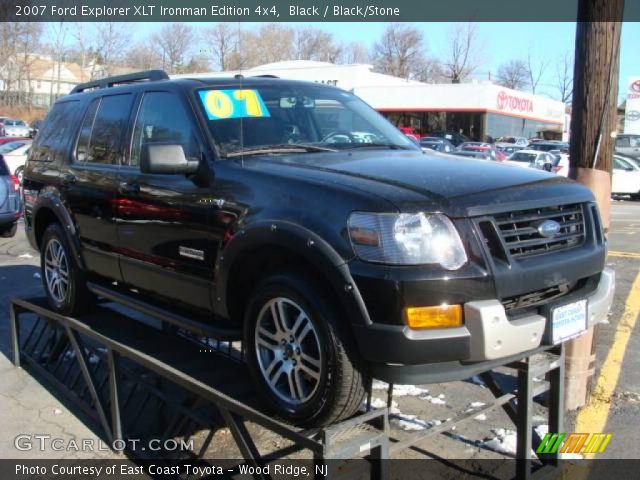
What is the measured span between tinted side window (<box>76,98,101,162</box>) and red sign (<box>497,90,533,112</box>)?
45.6m

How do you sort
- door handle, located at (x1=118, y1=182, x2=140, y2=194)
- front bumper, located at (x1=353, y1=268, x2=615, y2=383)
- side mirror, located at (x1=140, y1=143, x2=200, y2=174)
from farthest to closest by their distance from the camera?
door handle, located at (x1=118, y1=182, x2=140, y2=194)
side mirror, located at (x1=140, y1=143, x2=200, y2=174)
front bumper, located at (x1=353, y1=268, x2=615, y2=383)

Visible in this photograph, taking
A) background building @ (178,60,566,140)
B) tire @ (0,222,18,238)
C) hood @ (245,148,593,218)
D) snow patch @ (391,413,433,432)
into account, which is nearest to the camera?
hood @ (245,148,593,218)

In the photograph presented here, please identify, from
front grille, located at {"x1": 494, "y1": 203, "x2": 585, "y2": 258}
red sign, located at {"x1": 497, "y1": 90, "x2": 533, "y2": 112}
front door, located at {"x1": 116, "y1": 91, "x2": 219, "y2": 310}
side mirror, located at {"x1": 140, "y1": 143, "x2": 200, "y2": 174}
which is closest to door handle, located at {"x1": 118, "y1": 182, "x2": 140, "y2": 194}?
front door, located at {"x1": 116, "y1": 91, "x2": 219, "y2": 310}

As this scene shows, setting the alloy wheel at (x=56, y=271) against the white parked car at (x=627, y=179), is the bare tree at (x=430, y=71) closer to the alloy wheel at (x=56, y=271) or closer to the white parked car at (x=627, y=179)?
the white parked car at (x=627, y=179)

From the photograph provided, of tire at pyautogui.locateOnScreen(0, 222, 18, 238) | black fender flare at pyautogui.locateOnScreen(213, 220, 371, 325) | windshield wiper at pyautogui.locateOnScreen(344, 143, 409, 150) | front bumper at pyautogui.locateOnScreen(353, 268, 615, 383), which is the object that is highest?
windshield wiper at pyautogui.locateOnScreen(344, 143, 409, 150)

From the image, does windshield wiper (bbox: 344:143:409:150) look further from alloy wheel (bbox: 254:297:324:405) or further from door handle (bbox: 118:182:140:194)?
door handle (bbox: 118:182:140:194)

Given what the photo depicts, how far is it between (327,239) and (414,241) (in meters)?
0.39

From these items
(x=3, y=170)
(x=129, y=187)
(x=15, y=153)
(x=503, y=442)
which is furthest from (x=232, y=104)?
(x=15, y=153)

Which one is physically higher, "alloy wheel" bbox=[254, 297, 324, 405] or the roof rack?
the roof rack

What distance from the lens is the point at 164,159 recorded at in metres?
3.65

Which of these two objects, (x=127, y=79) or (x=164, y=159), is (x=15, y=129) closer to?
(x=127, y=79)

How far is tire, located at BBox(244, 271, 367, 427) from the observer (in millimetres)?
2994

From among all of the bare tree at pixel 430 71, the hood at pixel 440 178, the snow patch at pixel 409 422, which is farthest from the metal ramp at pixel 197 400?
the bare tree at pixel 430 71

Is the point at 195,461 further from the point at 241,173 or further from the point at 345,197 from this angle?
the point at 345,197
